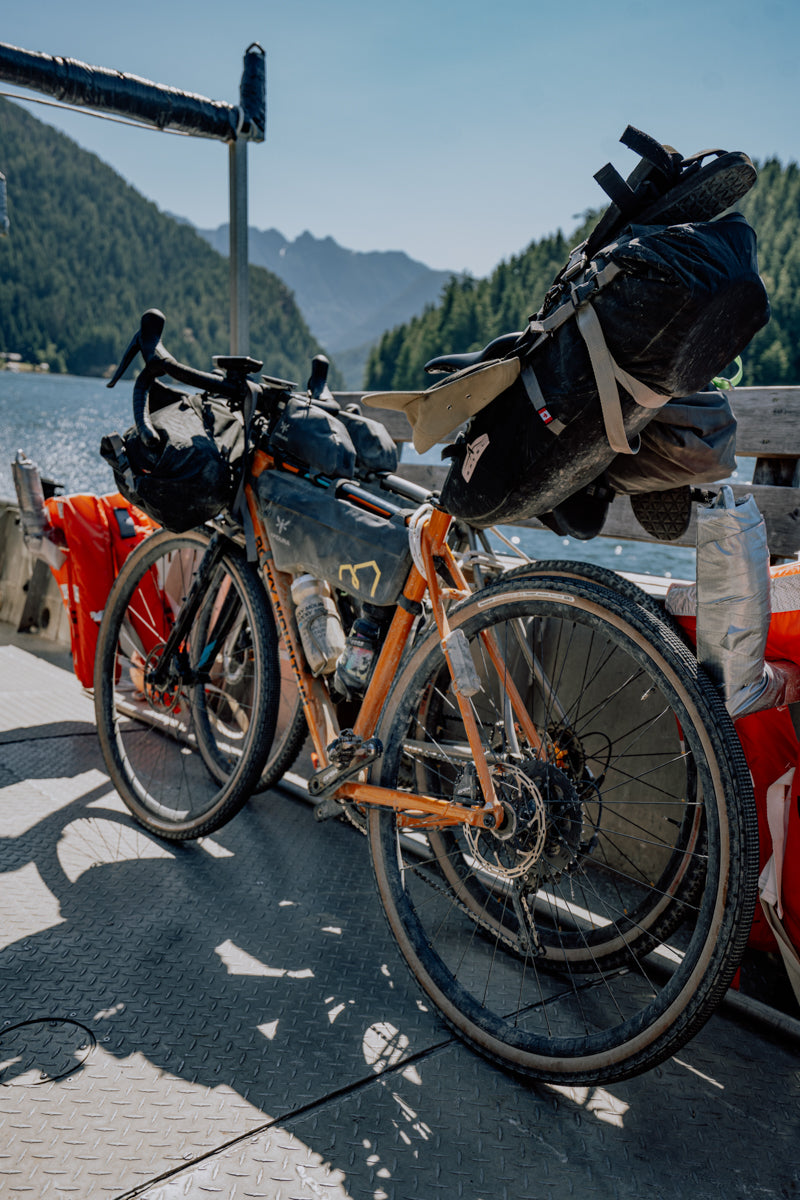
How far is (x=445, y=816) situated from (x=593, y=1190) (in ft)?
2.72

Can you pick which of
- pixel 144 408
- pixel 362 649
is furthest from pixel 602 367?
pixel 144 408

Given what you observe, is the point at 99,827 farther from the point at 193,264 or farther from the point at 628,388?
the point at 193,264

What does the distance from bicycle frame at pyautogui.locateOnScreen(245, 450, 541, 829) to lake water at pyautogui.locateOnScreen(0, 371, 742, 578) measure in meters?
1.31

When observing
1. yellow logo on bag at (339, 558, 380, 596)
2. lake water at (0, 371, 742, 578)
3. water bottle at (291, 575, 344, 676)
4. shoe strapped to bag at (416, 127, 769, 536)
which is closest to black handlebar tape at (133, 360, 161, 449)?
lake water at (0, 371, 742, 578)

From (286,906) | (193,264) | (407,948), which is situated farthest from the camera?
(193,264)

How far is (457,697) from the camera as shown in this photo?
7.31ft

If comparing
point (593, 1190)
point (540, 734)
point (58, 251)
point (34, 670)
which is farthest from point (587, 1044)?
point (58, 251)

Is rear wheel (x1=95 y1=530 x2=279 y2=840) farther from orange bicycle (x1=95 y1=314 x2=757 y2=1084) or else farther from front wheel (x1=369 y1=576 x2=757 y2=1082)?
front wheel (x1=369 y1=576 x2=757 y2=1082)

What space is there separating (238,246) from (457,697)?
4.14 meters

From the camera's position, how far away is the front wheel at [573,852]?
62.1 inches

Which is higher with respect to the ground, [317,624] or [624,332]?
[624,332]

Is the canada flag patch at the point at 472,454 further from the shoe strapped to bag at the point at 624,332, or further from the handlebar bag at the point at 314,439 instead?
the handlebar bag at the point at 314,439

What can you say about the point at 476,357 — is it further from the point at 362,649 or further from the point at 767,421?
the point at 767,421

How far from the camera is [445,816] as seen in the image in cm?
210
